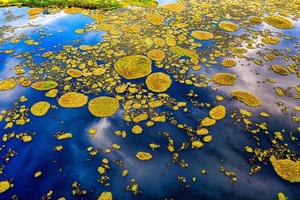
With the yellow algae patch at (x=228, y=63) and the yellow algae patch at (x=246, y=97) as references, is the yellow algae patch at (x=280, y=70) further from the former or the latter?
the yellow algae patch at (x=246, y=97)

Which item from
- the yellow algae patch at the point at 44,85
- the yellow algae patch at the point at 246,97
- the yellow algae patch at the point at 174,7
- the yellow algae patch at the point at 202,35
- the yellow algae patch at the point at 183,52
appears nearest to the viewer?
the yellow algae patch at the point at 246,97

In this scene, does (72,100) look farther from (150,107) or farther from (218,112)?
(218,112)

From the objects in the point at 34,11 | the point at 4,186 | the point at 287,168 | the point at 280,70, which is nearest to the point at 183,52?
the point at 280,70

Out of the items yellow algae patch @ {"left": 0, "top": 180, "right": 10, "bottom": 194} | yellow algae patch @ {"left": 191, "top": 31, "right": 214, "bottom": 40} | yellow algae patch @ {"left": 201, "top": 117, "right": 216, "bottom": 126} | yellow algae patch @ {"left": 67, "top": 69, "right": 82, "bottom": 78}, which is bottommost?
yellow algae patch @ {"left": 0, "top": 180, "right": 10, "bottom": 194}

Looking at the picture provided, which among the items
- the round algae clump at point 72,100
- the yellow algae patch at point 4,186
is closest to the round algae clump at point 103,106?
the round algae clump at point 72,100

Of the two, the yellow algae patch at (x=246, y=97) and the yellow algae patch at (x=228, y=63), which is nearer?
the yellow algae patch at (x=246, y=97)

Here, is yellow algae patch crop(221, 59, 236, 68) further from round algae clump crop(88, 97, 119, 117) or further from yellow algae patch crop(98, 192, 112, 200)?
yellow algae patch crop(98, 192, 112, 200)

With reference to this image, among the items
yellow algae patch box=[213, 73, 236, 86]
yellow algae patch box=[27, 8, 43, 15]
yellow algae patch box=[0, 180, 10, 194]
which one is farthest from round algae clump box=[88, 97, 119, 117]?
yellow algae patch box=[27, 8, 43, 15]
